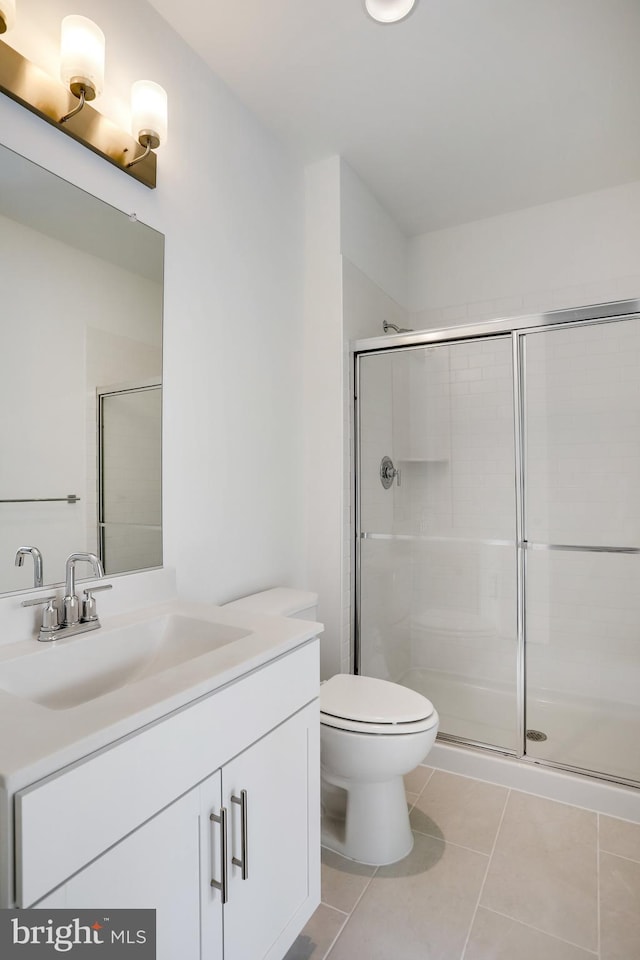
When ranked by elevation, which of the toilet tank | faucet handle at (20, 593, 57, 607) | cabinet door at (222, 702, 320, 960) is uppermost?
faucet handle at (20, 593, 57, 607)

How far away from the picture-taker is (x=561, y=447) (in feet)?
7.06

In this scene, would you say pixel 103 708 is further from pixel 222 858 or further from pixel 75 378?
pixel 75 378

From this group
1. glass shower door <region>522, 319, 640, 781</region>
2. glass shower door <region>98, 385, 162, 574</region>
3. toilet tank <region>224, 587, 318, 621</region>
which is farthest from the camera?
glass shower door <region>522, 319, 640, 781</region>

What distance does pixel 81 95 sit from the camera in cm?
128

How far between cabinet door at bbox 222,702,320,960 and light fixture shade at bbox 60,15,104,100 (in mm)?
1527

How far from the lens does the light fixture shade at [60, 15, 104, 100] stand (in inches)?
49.3

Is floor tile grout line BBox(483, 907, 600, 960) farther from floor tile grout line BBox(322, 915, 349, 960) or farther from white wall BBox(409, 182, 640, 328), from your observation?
white wall BBox(409, 182, 640, 328)

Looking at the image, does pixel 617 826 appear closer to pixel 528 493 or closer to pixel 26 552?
pixel 528 493

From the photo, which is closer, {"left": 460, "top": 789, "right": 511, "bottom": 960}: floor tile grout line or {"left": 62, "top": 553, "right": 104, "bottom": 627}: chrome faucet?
{"left": 62, "top": 553, "right": 104, "bottom": 627}: chrome faucet

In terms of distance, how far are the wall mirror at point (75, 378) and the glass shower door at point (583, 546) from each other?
144 centimetres

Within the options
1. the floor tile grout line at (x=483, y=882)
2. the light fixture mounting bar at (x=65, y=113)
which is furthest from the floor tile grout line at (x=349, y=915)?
the light fixture mounting bar at (x=65, y=113)

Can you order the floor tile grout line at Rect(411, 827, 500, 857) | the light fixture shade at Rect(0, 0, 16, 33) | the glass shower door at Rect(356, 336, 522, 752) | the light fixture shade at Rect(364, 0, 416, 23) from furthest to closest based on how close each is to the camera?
1. the glass shower door at Rect(356, 336, 522, 752)
2. the floor tile grout line at Rect(411, 827, 500, 857)
3. the light fixture shade at Rect(364, 0, 416, 23)
4. the light fixture shade at Rect(0, 0, 16, 33)

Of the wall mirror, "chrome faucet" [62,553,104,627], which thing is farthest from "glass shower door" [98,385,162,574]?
"chrome faucet" [62,553,104,627]

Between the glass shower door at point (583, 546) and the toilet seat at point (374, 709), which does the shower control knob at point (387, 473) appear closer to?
the glass shower door at point (583, 546)
